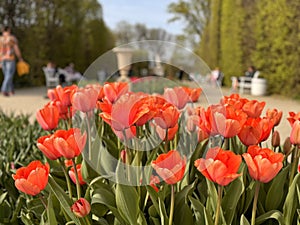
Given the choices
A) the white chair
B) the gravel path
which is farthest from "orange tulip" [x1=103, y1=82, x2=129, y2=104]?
the white chair

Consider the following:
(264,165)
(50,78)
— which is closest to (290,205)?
(264,165)

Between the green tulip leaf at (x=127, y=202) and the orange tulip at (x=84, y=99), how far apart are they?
324 millimetres

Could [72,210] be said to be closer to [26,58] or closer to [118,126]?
[118,126]

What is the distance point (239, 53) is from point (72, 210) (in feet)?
45.5

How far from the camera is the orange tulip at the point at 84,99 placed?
1241 millimetres

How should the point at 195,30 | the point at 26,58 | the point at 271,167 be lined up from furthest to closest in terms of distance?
the point at 195,30 < the point at 26,58 < the point at 271,167

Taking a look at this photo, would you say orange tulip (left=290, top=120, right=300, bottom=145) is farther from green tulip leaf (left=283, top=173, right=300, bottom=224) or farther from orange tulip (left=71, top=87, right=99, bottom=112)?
orange tulip (left=71, top=87, right=99, bottom=112)

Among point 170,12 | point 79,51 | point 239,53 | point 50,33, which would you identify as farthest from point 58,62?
point 170,12

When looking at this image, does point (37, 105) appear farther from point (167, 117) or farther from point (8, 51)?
point (167, 117)

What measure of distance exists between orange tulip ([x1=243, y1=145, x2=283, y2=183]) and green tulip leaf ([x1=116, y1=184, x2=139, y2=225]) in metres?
0.33

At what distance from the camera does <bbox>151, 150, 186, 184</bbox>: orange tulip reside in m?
0.96

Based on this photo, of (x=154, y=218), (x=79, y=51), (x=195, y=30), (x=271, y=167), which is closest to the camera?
(x=271, y=167)

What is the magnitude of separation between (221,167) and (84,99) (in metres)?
0.54

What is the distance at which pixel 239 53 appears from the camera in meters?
14.2
